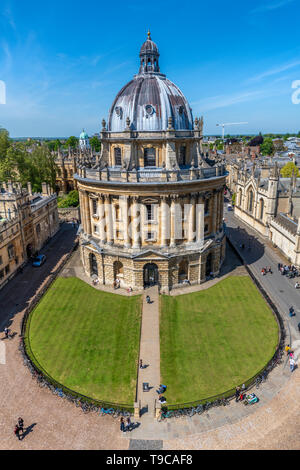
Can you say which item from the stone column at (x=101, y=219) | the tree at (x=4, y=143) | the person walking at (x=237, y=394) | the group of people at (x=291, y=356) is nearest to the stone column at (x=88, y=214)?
the stone column at (x=101, y=219)

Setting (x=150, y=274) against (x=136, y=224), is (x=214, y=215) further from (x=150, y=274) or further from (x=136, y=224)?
(x=150, y=274)

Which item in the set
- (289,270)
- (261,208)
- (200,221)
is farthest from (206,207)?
(261,208)

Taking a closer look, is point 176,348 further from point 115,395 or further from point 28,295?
point 28,295

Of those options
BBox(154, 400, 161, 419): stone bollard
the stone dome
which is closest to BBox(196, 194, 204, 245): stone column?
the stone dome

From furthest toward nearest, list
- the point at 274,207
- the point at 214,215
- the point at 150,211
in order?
the point at 274,207
the point at 214,215
the point at 150,211

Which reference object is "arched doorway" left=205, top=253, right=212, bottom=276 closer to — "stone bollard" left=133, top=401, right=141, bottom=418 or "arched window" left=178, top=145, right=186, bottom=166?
"arched window" left=178, top=145, right=186, bottom=166
